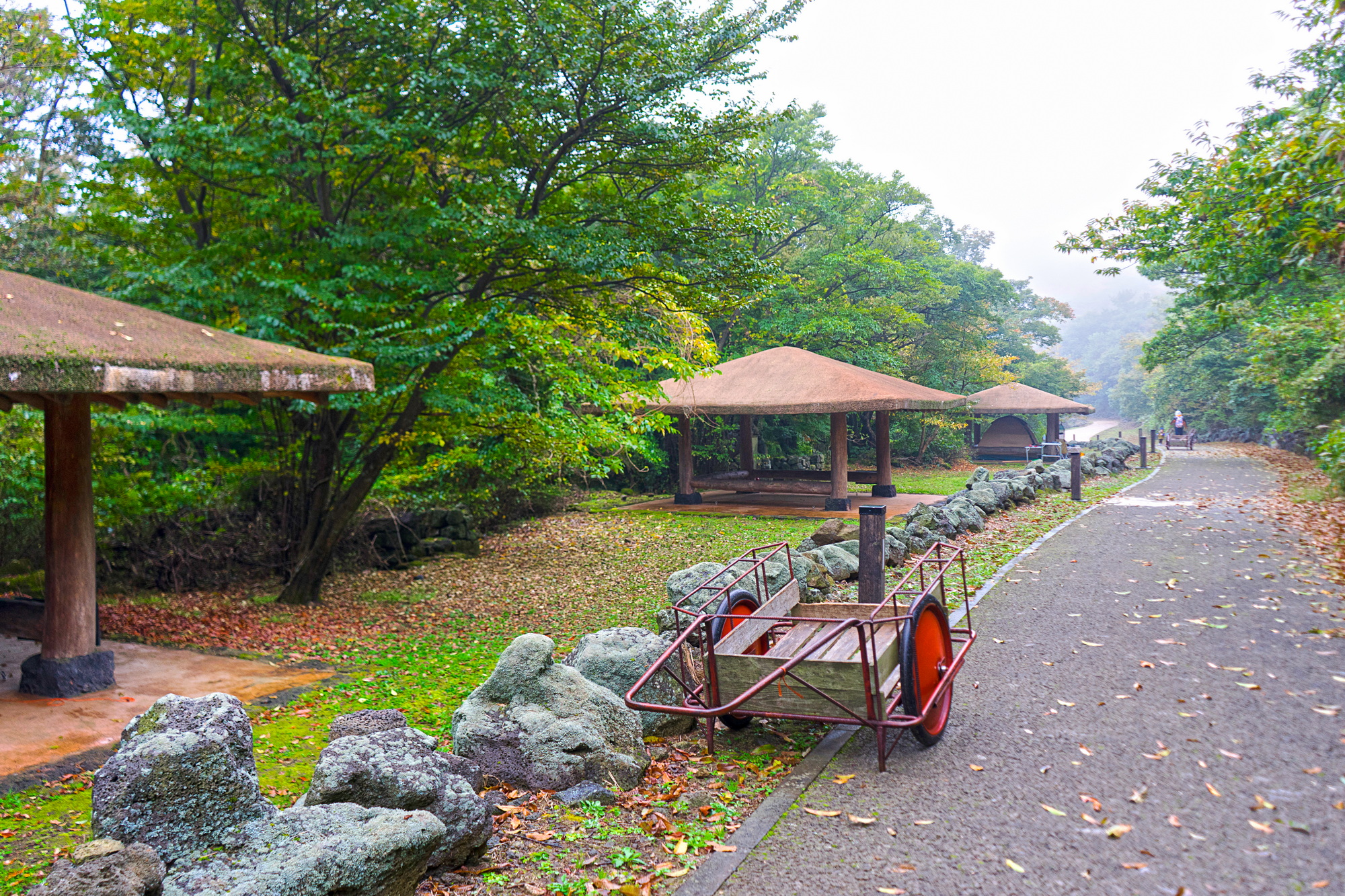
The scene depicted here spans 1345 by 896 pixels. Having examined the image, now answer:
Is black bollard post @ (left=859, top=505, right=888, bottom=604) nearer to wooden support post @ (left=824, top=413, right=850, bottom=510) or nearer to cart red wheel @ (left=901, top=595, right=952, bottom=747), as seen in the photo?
cart red wheel @ (left=901, top=595, right=952, bottom=747)

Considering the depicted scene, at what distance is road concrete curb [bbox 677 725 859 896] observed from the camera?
3658 mm

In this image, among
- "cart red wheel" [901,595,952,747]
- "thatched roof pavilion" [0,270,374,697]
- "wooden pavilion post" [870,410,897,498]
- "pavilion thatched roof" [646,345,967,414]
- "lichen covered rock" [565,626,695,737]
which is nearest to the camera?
"cart red wheel" [901,595,952,747]

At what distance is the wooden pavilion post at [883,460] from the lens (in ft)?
64.7

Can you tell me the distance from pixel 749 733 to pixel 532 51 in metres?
7.21

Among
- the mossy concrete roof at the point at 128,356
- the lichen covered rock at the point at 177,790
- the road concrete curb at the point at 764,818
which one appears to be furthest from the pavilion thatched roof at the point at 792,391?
the lichen covered rock at the point at 177,790

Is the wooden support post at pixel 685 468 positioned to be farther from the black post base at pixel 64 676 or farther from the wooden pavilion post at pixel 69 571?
the black post base at pixel 64 676

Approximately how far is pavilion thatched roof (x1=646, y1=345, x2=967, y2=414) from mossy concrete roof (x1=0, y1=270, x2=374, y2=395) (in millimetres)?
9927

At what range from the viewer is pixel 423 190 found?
1036 centimetres

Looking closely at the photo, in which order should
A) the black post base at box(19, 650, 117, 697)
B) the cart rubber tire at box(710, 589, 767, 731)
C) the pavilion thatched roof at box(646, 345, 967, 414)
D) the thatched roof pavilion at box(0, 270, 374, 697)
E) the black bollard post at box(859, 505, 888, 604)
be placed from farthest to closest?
the pavilion thatched roof at box(646, 345, 967, 414) < the black post base at box(19, 650, 117, 697) < the black bollard post at box(859, 505, 888, 604) < the thatched roof pavilion at box(0, 270, 374, 697) < the cart rubber tire at box(710, 589, 767, 731)

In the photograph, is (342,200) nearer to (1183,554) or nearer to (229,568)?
(229,568)

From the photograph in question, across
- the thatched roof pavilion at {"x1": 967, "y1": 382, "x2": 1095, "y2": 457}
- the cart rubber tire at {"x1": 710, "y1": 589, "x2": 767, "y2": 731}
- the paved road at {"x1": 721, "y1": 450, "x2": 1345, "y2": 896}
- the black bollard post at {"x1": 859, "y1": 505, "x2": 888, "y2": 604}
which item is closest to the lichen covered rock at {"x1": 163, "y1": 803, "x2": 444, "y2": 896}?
the paved road at {"x1": 721, "y1": 450, "x2": 1345, "y2": 896}

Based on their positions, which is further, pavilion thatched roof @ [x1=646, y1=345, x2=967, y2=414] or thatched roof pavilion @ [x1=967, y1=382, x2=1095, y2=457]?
thatched roof pavilion @ [x1=967, y1=382, x2=1095, y2=457]

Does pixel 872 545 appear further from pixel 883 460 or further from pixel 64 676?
pixel 883 460

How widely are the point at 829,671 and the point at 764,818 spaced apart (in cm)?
86
